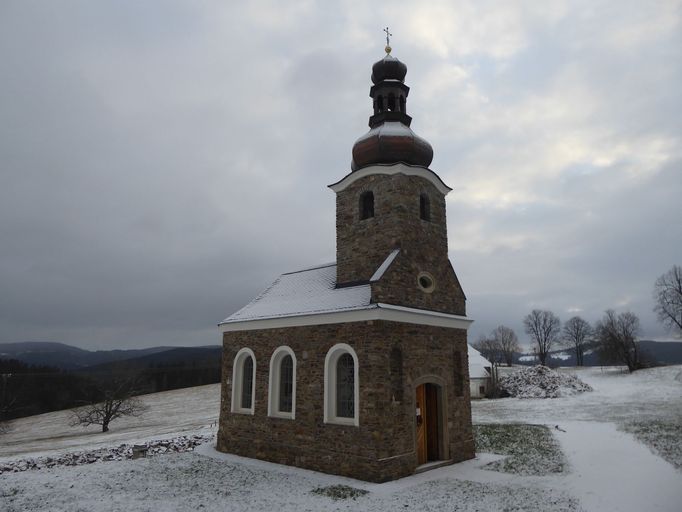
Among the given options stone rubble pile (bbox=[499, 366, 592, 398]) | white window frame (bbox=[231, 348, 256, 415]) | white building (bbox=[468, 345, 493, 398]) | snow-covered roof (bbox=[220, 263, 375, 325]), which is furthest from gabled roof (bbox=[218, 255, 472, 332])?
white building (bbox=[468, 345, 493, 398])

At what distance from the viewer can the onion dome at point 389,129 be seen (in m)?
16.7

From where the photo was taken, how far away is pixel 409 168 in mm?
16172

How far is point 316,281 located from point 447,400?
650 centimetres

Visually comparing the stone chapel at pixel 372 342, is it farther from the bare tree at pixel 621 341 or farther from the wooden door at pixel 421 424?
the bare tree at pixel 621 341

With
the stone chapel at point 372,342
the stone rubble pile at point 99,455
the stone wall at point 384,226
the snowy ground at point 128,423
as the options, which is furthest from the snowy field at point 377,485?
the snowy ground at point 128,423

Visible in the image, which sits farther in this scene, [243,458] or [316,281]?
[316,281]

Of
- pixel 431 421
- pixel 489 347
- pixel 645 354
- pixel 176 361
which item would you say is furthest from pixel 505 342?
pixel 431 421

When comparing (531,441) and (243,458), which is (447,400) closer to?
(531,441)

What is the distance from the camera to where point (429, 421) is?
15773mm

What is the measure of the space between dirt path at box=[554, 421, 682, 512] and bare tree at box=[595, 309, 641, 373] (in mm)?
42049

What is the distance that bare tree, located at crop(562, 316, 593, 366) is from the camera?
83375mm

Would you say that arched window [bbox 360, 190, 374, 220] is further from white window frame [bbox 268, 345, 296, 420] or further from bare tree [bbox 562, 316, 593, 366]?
bare tree [bbox 562, 316, 593, 366]

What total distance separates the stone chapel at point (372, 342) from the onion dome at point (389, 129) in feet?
0.16

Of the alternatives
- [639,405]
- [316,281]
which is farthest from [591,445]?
[639,405]
